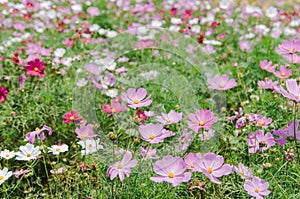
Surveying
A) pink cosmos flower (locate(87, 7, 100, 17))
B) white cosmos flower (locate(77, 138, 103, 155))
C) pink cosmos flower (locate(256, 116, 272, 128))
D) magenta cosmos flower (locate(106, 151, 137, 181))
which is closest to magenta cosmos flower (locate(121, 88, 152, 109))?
white cosmos flower (locate(77, 138, 103, 155))

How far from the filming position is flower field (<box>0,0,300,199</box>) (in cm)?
138

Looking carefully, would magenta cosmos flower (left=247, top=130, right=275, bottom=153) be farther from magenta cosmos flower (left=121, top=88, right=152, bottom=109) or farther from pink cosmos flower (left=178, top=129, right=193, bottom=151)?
magenta cosmos flower (left=121, top=88, right=152, bottom=109)

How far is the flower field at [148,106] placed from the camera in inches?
54.3

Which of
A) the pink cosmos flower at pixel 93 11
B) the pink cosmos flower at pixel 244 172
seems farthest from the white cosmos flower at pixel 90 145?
the pink cosmos flower at pixel 93 11

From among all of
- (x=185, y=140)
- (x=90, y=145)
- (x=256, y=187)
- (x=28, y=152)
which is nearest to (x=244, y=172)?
(x=256, y=187)

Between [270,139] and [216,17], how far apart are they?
2.25m

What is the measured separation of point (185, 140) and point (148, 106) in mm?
434

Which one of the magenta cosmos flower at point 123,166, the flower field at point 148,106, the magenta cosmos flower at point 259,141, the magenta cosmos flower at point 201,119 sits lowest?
the flower field at point 148,106

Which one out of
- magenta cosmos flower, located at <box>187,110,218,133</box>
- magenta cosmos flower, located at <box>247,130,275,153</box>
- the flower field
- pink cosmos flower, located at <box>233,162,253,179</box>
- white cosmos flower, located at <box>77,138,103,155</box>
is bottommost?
the flower field

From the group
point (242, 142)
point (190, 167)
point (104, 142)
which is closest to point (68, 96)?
point (104, 142)

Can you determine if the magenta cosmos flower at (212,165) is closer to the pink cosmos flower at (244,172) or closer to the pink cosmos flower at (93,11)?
the pink cosmos flower at (244,172)

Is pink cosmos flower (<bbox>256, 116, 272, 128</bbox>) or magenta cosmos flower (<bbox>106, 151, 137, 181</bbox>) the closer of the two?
magenta cosmos flower (<bbox>106, 151, 137, 181</bbox>)

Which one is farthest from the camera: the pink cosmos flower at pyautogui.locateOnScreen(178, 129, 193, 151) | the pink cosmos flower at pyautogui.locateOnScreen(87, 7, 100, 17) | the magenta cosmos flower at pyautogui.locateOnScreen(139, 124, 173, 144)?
the pink cosmos flower at pyautogui.locateOnScreen(87, 7, 100, 17)

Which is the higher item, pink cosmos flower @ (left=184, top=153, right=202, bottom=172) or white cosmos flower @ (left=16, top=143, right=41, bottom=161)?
→ pink cosmos flower @ (left=184, top=153, right=202, bottom=172)
